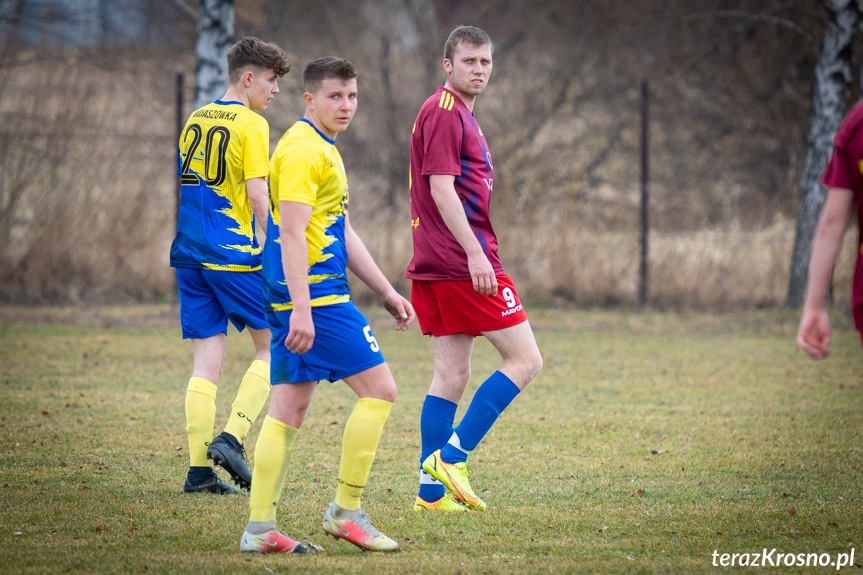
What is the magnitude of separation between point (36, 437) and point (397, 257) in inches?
293

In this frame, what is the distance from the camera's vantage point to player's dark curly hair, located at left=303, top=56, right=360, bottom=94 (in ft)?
10.8

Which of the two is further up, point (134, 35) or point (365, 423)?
point (134, 35)

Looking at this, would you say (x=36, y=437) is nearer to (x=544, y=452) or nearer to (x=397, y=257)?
(x=544, y=452)

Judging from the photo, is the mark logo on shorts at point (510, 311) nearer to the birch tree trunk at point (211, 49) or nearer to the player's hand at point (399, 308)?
the player's hand at point (399, 308)

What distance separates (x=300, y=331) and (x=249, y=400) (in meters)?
1.50

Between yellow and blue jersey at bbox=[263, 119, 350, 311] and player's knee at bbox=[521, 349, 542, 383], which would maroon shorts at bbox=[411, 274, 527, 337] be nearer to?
player's knee at bbox=[521, 349, 542, 383]

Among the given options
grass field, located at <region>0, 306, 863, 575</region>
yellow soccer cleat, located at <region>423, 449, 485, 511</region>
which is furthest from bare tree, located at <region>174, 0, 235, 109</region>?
yellow soccer cleat, located at <region>423, 449, 485, 511</region>

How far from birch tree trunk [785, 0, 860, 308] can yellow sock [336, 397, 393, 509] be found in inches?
394

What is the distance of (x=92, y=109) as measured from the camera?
13.8m

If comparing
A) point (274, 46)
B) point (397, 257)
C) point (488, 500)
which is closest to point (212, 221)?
point (274, 46)

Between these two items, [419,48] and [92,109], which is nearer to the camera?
[92,109]

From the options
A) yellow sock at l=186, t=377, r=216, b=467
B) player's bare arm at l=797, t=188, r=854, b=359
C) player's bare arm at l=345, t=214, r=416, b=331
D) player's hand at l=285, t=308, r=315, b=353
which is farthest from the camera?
yellow sock at l=186, t=377, r=216, b=467

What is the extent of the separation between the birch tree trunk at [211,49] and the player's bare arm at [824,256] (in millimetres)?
9479

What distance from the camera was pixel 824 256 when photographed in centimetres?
284
